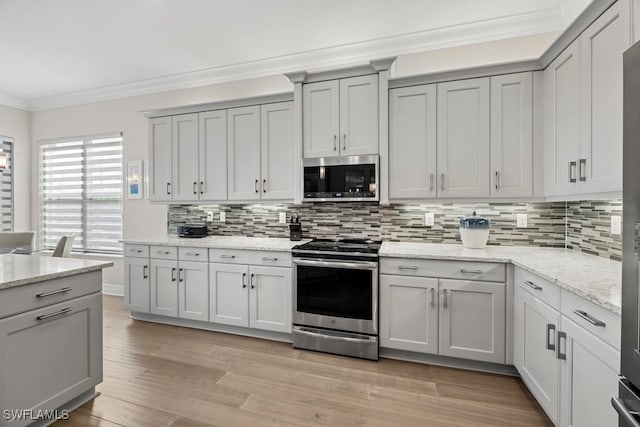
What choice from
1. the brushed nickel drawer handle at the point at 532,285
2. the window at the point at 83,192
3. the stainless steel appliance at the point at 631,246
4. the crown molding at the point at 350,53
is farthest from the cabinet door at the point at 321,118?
the window at the point at 83,192

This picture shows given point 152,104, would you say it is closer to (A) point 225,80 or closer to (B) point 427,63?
(A) point 225,80

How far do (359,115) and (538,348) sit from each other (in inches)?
89.7

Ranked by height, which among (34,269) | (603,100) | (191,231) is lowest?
(34,269)

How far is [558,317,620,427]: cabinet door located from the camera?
1259 millimetres

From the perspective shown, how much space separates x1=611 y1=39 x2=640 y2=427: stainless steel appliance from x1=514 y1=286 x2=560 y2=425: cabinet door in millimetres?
692

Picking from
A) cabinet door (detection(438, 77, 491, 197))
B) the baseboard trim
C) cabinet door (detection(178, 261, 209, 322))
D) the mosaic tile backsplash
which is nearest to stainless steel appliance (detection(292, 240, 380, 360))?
the mosaic tile backsplash

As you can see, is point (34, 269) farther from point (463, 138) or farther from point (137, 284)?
point (463, 138)

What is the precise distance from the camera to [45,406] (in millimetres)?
1749

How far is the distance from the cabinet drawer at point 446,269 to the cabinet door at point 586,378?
2.52 ft

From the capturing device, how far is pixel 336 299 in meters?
2.78

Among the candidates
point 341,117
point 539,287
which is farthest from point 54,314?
point 539,287

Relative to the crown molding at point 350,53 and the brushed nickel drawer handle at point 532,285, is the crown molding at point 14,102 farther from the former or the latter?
the brushed nickel drawer handle at point 532,285

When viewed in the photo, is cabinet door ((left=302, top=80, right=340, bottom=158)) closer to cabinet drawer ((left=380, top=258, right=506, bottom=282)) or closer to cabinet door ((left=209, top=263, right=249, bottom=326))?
cabinet drawer ((left=380, top=258, right=506, bottom=282))

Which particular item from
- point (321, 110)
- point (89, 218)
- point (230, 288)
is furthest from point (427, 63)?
point (89, 218)
